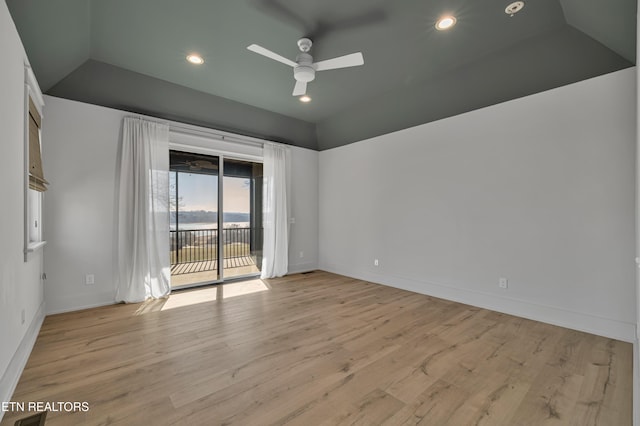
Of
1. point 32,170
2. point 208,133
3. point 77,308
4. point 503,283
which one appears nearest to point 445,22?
point 503,283

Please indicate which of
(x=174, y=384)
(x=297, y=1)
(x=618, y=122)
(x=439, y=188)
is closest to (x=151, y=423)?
(x=174, y=384)

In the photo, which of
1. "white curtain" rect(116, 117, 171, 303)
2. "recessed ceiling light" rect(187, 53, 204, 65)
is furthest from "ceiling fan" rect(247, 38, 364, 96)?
"white curtain" rect(116, 117, 171, 303)

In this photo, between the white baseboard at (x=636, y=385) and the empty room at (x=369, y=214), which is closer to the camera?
the white baseboard at (x=636, y=385)

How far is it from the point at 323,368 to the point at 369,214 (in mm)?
3182

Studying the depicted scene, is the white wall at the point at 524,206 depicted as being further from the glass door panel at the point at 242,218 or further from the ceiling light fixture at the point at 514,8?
the glass door panel at the point at 242,218

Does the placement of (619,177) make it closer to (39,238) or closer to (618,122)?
(618,122)

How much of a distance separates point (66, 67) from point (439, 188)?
4.80 meters

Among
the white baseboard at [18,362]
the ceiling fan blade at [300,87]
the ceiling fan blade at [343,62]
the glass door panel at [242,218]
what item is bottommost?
the white baseboard at [18,362]

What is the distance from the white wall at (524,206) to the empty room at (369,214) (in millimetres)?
20

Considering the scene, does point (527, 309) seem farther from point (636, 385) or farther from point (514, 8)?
point (514, 8)

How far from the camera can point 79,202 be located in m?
3.37

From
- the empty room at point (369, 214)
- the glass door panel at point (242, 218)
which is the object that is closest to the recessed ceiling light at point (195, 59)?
the empty room at point (369, 214)

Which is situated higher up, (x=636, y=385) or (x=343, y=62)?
(x=343, y=62)

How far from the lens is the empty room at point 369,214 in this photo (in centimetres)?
188
